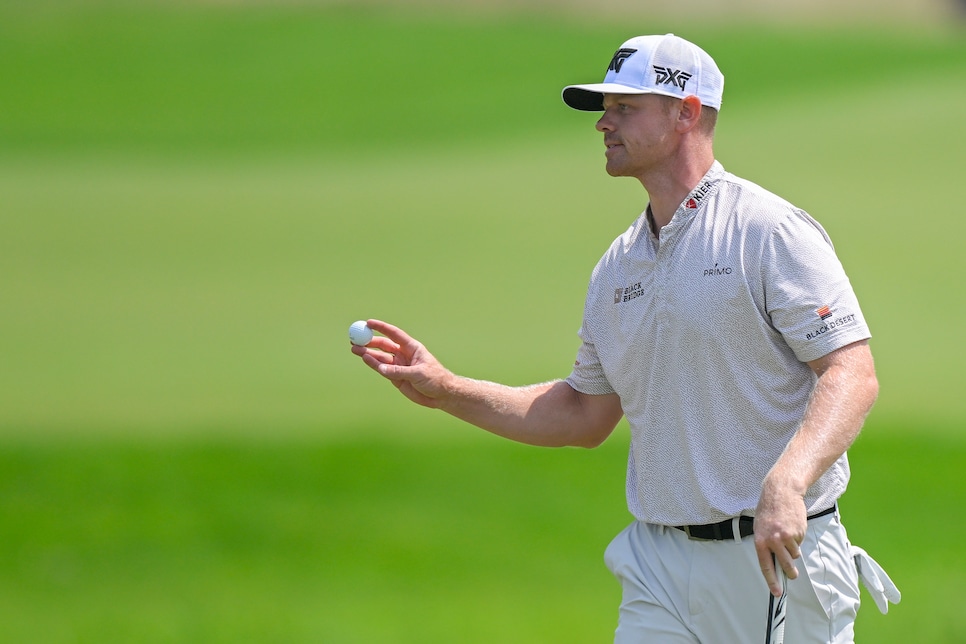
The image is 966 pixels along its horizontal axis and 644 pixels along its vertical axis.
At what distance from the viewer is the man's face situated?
4590mm

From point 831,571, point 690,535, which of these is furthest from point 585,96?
point 831,571

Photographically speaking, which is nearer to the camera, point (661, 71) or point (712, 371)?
point (712, 371)

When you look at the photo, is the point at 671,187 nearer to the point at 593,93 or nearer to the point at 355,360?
the point at 593,93

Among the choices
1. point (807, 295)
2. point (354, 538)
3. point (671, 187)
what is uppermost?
point (671, 187)

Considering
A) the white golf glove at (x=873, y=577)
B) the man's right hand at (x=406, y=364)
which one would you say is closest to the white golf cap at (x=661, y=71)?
the man's right hand at (x=406, y=364)

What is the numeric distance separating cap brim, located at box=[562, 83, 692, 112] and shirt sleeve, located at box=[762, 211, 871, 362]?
0.61 metres

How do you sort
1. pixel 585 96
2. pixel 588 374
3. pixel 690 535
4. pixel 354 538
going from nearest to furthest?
pixel 690 535, pixel 585 96, pixel 588 374, pixel 354 538

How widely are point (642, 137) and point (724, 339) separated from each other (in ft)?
2.16

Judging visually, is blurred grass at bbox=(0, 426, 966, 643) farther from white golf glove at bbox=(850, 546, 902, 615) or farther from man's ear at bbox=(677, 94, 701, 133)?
man's ear at bbox=(677, 94, 701, 133)

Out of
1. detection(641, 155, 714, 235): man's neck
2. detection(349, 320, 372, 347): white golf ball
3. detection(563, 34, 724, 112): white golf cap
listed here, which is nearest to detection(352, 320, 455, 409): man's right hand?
detection(349, 320, 372, 347): white golf ball

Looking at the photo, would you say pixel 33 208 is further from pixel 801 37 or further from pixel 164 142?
pixel 801 37

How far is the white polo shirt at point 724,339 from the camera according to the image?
4.25 metres

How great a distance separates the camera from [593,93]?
4934 mm

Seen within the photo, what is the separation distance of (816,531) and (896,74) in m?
23.1
